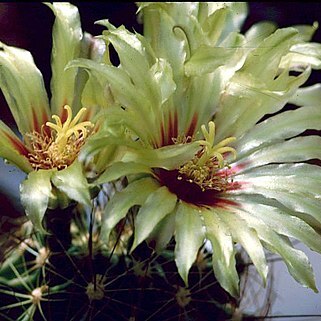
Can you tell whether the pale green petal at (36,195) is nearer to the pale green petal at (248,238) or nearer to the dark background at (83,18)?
the pale green petal at (248,238)

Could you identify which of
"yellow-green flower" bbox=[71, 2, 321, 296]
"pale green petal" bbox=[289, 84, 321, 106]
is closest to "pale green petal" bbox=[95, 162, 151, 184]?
"yellow-green flower" bbox=[71, 2, 321, 296]

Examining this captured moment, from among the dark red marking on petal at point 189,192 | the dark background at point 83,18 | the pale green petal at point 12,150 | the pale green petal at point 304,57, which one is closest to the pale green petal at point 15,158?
the pale green petal at point 12,150

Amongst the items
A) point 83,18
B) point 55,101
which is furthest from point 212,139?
point 83,18

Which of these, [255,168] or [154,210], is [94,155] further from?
[255,168]

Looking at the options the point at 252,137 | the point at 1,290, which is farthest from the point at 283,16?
the point at 1,290

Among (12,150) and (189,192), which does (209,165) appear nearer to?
(189,192)

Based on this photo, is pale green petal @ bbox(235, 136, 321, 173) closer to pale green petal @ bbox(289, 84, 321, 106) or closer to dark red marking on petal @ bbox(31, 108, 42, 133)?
pale green petal @ bbox(289, 84, 321, 106)

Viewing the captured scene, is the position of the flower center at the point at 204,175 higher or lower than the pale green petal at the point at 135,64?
lower
